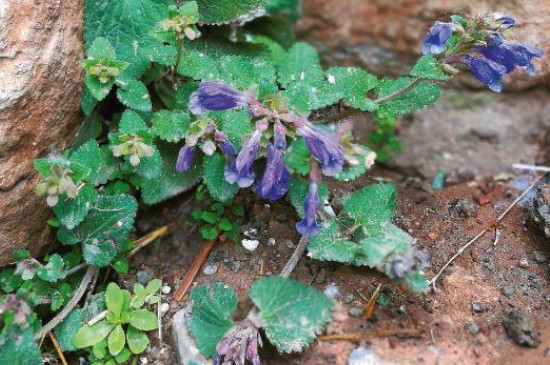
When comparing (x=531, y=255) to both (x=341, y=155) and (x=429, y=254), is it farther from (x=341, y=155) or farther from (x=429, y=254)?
(x=341, y=155)

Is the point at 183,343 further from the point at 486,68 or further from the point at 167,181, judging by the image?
the point at 486,68

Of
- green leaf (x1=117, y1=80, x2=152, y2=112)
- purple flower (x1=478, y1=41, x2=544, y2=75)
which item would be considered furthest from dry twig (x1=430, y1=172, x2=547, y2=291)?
green leaf (x1=117, y1=80, x2=152, y2=112)

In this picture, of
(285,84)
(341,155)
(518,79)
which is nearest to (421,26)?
(518,79)

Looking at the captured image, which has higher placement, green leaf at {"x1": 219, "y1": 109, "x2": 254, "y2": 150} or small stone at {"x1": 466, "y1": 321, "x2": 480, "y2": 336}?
green leaf at {"x1": 219, "y1": 109, "x2": 254, "y2": 150}

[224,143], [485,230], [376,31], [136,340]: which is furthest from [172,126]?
[376,31]

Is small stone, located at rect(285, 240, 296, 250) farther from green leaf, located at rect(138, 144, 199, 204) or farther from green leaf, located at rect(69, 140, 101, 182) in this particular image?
green leaf, located at rect(69, 140, 101, 182)

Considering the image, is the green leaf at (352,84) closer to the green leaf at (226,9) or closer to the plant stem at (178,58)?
the green leaf at (226,9)

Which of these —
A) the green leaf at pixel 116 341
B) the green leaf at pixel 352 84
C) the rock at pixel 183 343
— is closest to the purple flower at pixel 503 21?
the green leaf at pixel 352 84
